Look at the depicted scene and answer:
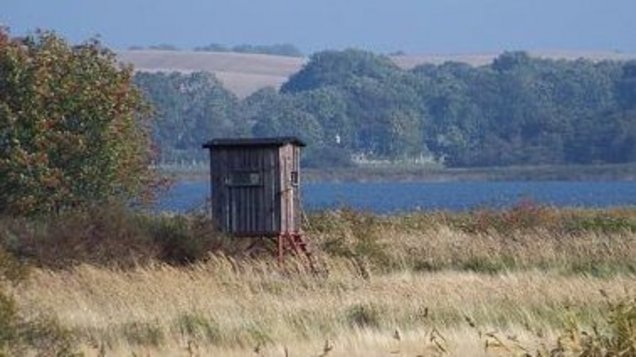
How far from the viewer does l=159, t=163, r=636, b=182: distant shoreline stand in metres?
129

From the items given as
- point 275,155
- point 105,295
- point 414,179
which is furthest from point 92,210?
point 414,179

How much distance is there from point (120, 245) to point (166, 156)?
11644cm

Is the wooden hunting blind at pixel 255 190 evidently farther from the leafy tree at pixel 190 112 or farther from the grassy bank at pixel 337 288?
the leafy tree at pixel 190 112

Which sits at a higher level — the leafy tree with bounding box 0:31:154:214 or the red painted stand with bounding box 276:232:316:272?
the leafy tree with bounding box 0:31:154:214

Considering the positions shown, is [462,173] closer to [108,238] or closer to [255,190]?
[255,190]

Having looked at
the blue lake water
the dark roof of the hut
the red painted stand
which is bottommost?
the blue lake water

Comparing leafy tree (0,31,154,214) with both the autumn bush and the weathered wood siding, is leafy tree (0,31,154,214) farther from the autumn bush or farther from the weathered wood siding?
the weathered wood siding

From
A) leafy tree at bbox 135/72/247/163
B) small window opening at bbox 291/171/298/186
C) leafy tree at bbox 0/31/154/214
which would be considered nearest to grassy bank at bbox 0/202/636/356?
small window opening at bbox 291/171/298/186

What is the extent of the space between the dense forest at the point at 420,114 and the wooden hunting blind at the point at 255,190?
109068 millimetres

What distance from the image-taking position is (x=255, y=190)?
1307 inches

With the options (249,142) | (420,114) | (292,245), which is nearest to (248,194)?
(249,142)

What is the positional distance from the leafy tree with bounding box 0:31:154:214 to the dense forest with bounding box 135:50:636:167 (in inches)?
4123

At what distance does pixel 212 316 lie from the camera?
21.2 m

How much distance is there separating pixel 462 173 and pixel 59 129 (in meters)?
108
